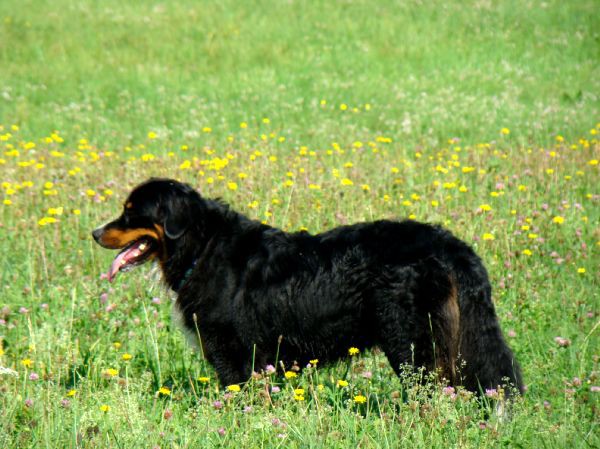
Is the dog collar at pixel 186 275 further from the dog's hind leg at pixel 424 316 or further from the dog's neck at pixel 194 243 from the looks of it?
the dog's hind leg at pixel 424 316

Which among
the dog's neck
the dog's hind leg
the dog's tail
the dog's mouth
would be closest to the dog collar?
the dog's neck

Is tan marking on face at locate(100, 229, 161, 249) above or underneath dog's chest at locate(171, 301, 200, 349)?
above

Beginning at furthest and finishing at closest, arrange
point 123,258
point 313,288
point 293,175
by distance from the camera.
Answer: point 293,175, point 123,258, point 313,288

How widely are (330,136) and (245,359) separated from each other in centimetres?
545

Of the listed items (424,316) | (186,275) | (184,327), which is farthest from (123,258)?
(424,316)

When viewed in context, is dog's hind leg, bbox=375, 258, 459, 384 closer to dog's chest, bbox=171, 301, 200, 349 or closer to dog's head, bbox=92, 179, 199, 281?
dog's chest, bbox=171, 301, 200, 349

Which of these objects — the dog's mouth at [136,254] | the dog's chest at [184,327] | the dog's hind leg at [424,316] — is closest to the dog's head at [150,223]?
the dog's mouth at [136,254]

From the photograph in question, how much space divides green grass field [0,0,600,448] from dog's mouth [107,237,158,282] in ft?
0.49

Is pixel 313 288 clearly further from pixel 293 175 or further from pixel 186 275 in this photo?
pixel 293 175

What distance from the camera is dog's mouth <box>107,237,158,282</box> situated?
432 centimetres

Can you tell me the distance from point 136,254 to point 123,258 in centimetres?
8

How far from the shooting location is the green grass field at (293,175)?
134 inches

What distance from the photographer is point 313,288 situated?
13.1ft

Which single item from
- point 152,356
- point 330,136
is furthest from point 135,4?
point 152,356
